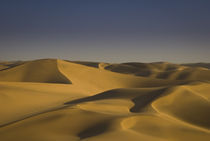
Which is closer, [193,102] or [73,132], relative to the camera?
[73,132]

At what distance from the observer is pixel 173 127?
6105mm

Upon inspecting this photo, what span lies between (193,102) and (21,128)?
24.7ft

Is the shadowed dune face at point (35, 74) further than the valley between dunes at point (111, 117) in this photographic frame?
Yes

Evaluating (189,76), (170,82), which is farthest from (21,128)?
(189,76)

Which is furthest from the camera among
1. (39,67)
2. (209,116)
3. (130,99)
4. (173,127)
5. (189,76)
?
(189,76)

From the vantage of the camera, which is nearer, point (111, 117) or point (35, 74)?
point (111, 117)

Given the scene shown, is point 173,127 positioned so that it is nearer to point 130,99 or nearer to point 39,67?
point 130,99

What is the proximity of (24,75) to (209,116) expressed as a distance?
1979 centimetres

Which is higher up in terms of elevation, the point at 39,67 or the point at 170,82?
the point at 39,67

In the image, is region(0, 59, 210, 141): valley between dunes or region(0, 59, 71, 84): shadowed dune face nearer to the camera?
region(0, 59, 210, 141): valley between dunes

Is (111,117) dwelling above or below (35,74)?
above

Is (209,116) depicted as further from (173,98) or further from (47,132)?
(47,132)

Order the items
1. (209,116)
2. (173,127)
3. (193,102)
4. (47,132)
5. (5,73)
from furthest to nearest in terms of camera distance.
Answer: (5,73), (193,102), (209,116), (173,127), (47,132)

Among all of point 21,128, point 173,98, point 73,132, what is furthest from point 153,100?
point 21,128
